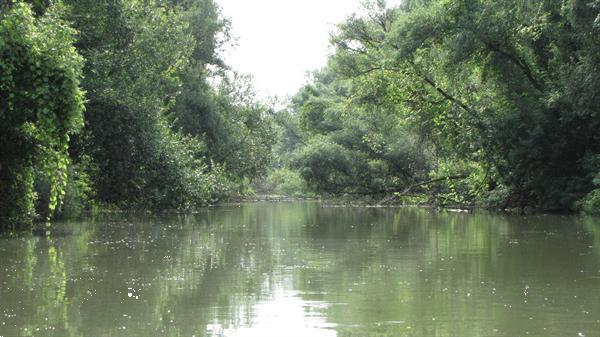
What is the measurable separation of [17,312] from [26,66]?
32.9 feet

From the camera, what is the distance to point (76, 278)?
11.8 m

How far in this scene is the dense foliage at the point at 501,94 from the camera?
30.1 meters

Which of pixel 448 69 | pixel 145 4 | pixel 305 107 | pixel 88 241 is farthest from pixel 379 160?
pixel 88 241

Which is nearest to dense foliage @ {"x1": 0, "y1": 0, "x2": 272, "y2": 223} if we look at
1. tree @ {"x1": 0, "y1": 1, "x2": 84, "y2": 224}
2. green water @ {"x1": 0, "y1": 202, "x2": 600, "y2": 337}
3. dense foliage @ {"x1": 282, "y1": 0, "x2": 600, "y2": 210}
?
tree @ {"x1": 0, "y1": 1, "x2": 84, "y2": 224}

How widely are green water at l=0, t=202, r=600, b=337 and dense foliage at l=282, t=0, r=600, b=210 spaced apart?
1118cm

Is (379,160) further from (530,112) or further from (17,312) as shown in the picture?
(17,312)

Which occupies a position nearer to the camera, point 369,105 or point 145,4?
point 145,4

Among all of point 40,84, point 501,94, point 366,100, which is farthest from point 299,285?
point 366,100

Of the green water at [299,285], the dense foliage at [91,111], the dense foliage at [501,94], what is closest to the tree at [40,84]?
the dense foliage at [91,111]

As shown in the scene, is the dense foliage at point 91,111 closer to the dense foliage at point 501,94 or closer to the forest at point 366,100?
the forest at point 366,100

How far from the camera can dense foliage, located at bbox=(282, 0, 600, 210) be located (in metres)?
30.1

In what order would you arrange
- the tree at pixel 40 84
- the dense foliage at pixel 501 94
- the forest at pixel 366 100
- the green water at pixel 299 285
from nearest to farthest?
the green water at pixel 299 285 → the tree at pixel 40 84 → the forest at pixel 366 100 → the dense foliage at pixel 501 94

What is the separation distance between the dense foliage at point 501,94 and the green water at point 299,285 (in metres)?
11.2

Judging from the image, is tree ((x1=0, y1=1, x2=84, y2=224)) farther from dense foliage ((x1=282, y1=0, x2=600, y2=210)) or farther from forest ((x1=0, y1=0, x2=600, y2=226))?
dense foliage ((x1=282, y1=0, x2=600, y2=210))
